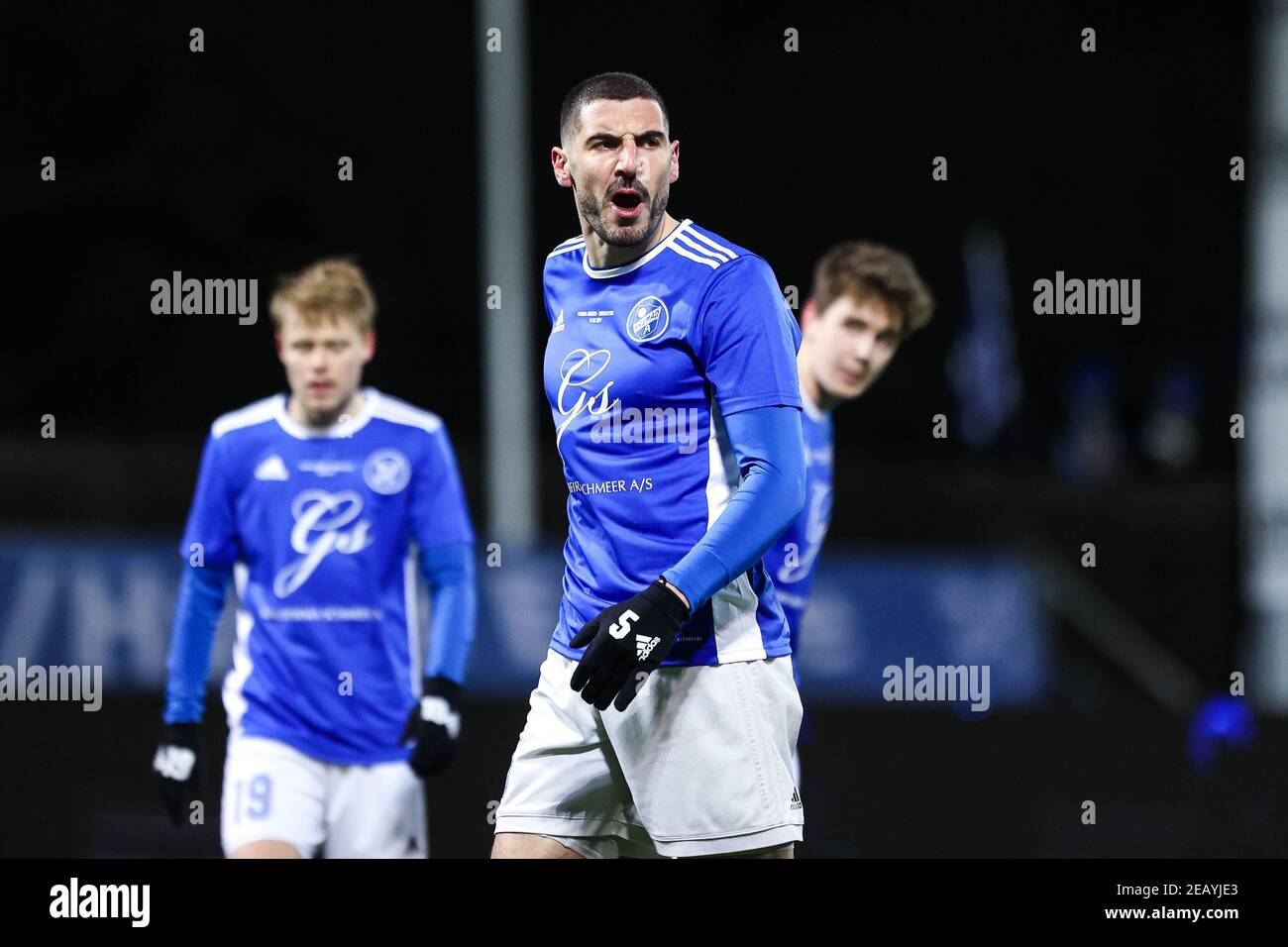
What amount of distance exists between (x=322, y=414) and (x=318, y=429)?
4 cm

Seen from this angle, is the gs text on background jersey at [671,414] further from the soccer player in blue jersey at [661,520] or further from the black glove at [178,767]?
the black glove at [178,767]

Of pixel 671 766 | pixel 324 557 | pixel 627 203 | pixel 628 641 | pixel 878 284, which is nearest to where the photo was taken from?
pixel 628 641

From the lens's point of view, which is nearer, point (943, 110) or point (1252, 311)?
point (1252, 311)

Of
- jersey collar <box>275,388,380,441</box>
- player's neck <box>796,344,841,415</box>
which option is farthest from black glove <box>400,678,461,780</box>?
player's neck <box>796,344,841,415</box>

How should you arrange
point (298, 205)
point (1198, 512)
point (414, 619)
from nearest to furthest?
Answer: point (414, 619), point (1198, 512), point (298, 205)

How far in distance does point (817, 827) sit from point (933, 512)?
334 cm

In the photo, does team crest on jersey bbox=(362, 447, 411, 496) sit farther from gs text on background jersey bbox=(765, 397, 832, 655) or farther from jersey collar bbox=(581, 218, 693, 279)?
jersey collar bbox=(581, 218, 693, 279)

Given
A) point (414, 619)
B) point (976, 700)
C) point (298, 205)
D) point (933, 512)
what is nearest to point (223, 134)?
point (298, 205)

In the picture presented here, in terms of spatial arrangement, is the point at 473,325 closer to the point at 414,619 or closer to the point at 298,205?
the point at 298,205

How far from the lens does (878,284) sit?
15.0 feet

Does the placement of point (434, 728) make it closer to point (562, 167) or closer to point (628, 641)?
point (628, 641)

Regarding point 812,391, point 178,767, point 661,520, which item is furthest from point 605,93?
point 178,767

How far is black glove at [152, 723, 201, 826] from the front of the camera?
4.45 metres

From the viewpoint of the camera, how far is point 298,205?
34.8 feet
